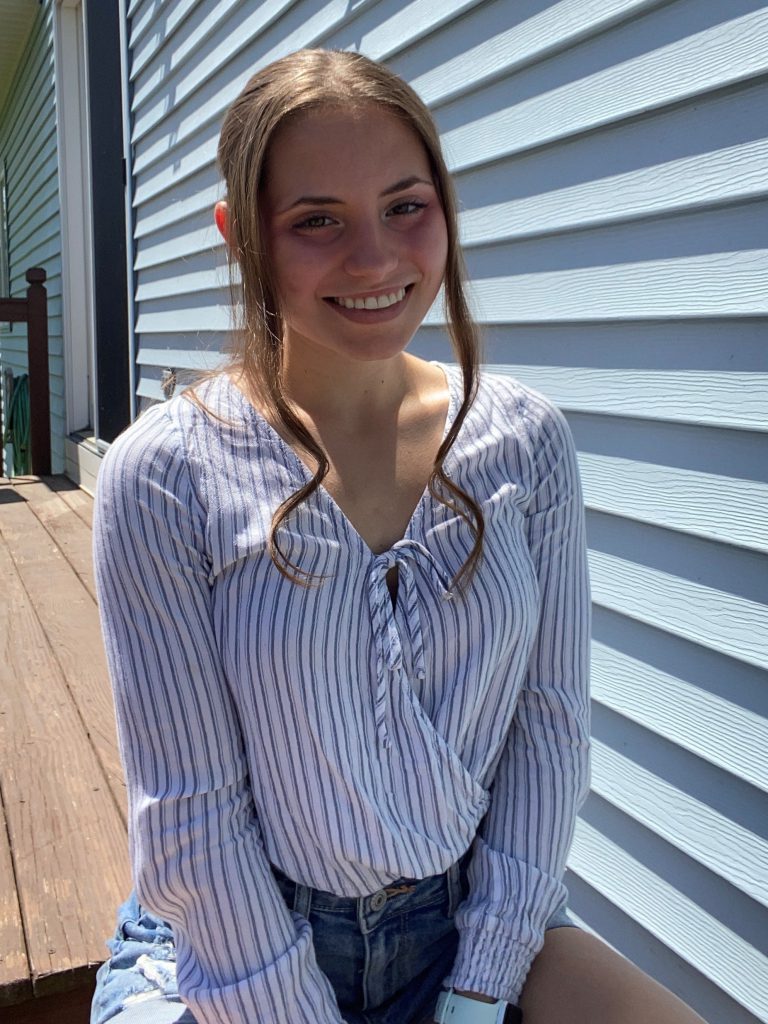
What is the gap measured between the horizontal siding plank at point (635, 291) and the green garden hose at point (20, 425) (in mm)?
7487

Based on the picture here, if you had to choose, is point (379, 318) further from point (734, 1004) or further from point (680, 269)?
point (734, 1004)

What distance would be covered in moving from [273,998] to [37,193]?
27.5 ft

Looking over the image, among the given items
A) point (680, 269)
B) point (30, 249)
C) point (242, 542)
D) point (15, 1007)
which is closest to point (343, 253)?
point (242, 542)

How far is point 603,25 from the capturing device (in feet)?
5.66

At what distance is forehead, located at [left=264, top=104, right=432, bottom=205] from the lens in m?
1.22

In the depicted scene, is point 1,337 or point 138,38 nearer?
point 138,38

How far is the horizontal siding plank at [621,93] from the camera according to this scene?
1468 mm

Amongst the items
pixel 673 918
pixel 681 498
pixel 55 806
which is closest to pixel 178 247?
pixel 55 806

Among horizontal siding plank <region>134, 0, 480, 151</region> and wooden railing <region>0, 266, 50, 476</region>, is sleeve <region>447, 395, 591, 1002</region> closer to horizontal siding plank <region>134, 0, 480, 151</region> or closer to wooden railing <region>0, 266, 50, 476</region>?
horizontal siding plank <region>134, 0, 480, 151</region>

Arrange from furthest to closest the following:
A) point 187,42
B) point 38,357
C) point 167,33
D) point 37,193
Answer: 1. point 37,193
2. point 38,357
3. point 167,33
4. point 187,42

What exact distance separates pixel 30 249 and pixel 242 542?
8.59 meters

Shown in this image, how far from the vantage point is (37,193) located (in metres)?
8.41

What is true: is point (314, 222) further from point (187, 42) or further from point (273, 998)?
point (187, 42)

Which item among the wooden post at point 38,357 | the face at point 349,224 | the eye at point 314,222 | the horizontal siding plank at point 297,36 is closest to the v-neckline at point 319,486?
the face at point 349,224
